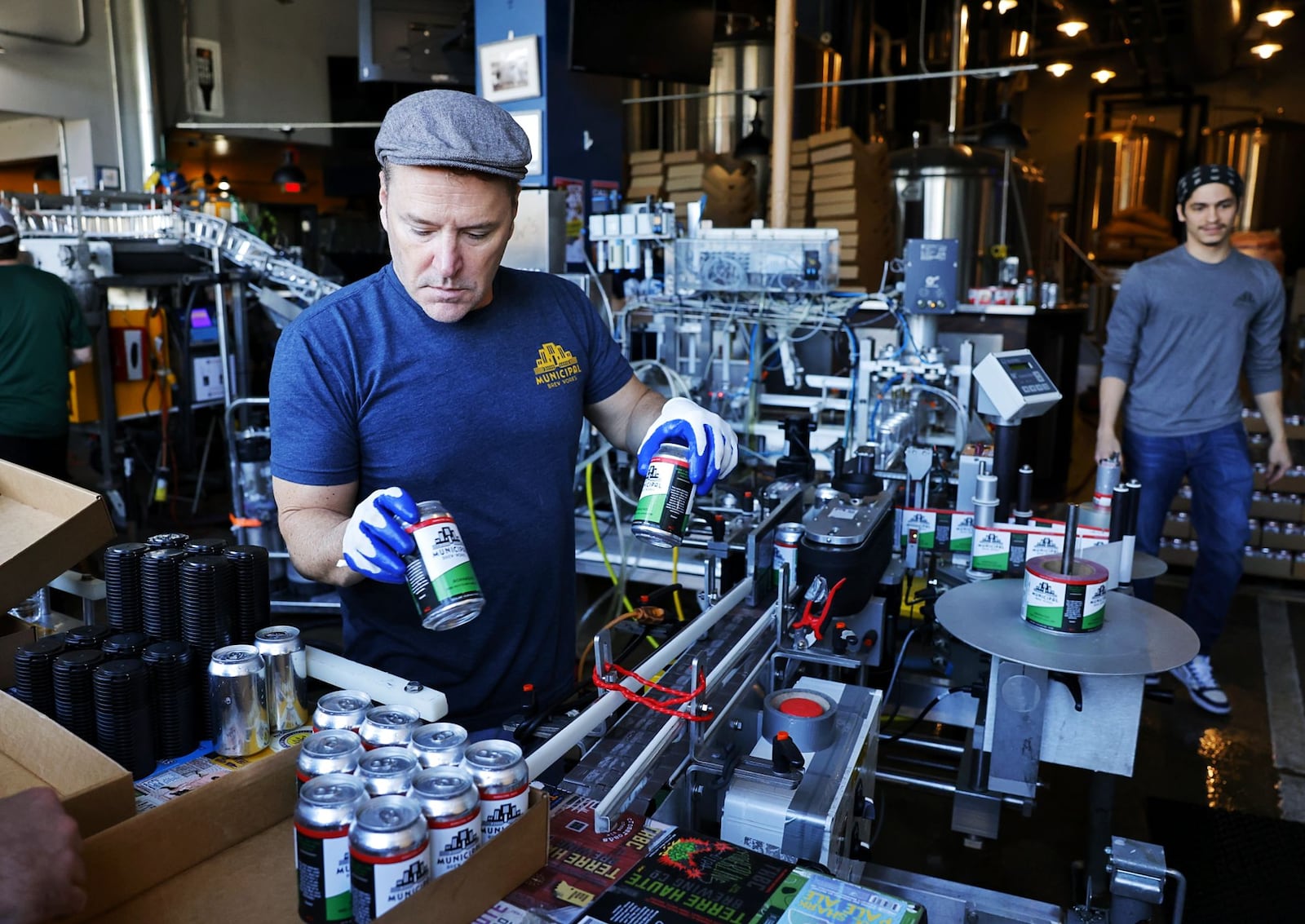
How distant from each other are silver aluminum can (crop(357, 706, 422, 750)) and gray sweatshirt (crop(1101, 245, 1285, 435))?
2.84 meters

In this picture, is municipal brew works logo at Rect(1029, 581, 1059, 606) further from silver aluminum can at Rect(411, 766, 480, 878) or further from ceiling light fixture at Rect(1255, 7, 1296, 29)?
ceiling light fixture at Rect(1255, 7, 1296, 29)

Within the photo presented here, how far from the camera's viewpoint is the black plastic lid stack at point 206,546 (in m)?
1.36

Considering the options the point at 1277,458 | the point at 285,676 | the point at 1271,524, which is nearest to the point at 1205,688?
the point at 1277,458

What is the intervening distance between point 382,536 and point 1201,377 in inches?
113

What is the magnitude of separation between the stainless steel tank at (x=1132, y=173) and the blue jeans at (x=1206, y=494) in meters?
7.98

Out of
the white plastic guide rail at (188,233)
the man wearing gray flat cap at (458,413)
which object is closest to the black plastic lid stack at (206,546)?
the man wearing gray flat cap at (458,413)

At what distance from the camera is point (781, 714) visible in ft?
4.28

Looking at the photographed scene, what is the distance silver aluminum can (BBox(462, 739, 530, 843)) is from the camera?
0.90 metres

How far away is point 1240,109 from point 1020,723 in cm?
1232

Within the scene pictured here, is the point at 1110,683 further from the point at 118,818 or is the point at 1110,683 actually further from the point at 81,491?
the point at 81,491

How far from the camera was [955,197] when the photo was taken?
633cm

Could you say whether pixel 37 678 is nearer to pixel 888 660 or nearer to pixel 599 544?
pixel 888 660

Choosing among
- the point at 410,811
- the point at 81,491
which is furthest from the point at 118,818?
the point at 81,491

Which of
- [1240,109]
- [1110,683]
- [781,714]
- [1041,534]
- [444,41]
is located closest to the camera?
[781,714]
